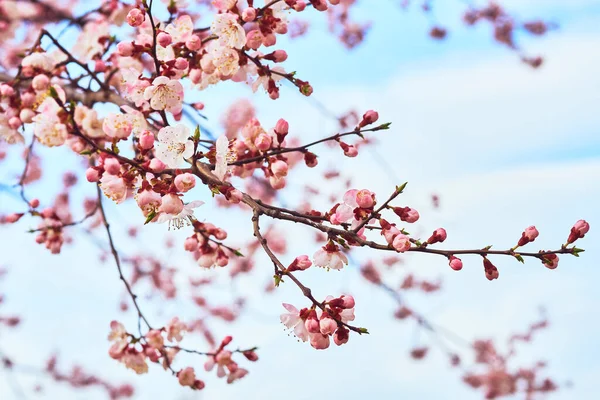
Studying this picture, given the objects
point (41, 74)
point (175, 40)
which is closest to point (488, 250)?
point (175, 40)

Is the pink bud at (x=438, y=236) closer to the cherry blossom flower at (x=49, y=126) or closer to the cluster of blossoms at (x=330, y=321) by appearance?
the cluster of blossoms at (x=330, y=321)

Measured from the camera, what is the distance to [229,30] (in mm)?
2547

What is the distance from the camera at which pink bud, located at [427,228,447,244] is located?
1984 millimetres

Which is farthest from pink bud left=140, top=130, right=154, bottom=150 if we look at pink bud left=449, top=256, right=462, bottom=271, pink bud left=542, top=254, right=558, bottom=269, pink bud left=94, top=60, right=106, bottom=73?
pink bud left=542, top=254, right=558, bottom=269

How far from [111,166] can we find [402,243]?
1.00 meters

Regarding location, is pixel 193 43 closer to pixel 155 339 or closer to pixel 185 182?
pixel 185 182

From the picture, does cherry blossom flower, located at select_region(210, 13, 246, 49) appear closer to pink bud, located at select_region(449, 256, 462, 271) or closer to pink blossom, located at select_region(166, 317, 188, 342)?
pink bud, located at select_region(449, 256, 462, 271)

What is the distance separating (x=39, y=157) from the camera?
27.5ft

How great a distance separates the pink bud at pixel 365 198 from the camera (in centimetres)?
200

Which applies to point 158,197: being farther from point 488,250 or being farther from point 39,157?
point 39,157

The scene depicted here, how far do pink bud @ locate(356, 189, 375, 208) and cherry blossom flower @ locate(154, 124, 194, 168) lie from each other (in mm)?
Result: 650

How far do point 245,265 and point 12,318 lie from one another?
11.8ft

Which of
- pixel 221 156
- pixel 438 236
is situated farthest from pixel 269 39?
pixel 438 236

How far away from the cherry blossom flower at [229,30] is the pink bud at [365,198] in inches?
37.9
